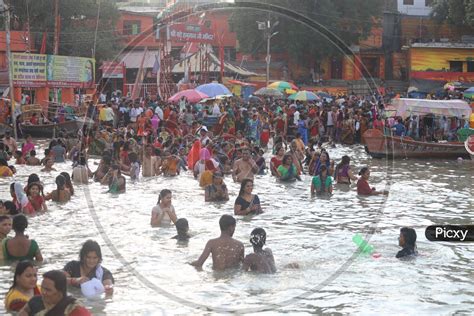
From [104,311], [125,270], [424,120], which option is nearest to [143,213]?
[125,270]

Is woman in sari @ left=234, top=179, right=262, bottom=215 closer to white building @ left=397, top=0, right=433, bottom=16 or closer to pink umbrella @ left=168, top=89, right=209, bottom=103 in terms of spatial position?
pink umbrella @ left=168, top=89, right=209, bottom=103

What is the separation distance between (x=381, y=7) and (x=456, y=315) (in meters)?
42.6

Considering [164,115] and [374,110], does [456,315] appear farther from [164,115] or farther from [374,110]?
[374,110]

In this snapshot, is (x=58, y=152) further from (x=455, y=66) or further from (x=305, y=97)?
(x=455, y=66)

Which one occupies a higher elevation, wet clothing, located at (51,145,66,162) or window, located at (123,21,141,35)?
window, located at (123,21,141,35)

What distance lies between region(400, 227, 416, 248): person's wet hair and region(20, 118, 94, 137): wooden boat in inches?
767

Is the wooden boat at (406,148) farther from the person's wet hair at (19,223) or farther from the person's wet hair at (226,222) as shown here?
the person's wet hair at (19,223)

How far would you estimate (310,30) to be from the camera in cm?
4484

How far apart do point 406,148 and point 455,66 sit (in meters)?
24.1

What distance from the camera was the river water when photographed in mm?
8750

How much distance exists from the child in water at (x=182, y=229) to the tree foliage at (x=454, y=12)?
112ft

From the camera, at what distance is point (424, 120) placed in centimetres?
2802

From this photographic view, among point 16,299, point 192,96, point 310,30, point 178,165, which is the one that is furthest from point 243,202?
point 310,30

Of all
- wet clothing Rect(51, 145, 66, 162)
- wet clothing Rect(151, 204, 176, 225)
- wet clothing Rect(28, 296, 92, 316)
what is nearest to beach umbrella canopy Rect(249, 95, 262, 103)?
wet clothing Rect(51, 145, 66, 162)
